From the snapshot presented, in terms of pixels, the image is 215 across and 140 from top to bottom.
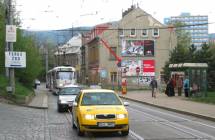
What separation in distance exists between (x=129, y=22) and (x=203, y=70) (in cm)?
5023

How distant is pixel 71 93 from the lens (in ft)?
98.7

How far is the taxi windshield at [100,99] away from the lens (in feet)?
57.1

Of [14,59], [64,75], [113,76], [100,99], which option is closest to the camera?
[100,99]

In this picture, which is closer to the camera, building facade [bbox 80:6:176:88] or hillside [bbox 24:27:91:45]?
hillside [bbox 24:27:91:45]

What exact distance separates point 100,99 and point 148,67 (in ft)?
228

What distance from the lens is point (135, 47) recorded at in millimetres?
87250

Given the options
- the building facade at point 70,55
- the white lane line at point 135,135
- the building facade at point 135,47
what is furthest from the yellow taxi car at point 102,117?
the building facade at point 70,55

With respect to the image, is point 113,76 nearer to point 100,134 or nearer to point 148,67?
point 148,67

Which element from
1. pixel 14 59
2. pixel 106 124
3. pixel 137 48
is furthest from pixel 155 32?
pixel 106 124

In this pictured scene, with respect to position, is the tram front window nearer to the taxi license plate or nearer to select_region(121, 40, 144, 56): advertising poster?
select_region(121, 40, 144, 56): advertising poster

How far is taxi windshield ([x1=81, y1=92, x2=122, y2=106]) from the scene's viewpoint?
1741cm

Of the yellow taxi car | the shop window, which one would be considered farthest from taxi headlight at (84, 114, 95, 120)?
the shop window

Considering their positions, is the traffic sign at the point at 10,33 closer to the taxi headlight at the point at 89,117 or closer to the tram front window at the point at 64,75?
the taxi headlight at the point at 89,117

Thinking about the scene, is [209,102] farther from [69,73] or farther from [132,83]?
[132,83]
